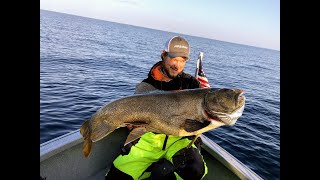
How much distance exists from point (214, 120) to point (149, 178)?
1.96 metres

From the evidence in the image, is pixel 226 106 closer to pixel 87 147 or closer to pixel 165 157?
pixel 165 157

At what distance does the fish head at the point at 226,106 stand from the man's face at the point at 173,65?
4.30 feet

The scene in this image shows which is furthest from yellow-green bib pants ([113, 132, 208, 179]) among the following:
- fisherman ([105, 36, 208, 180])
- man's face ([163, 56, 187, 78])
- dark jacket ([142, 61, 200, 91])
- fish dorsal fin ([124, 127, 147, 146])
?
man's face ([163, 56, 187, 78])

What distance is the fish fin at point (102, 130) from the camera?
359 centimetres

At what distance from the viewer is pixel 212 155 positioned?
5426mm

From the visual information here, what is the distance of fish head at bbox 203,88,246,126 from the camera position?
347 cm

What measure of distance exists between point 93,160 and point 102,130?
80.6 inches

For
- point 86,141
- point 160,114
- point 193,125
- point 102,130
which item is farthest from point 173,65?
point 86,141

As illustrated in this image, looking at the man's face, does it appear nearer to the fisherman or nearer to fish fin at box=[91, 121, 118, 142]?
the fisherman

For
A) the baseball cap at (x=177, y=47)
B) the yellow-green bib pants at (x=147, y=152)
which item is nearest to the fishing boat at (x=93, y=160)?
the yellow-green bib pants at (x=147, y=152)

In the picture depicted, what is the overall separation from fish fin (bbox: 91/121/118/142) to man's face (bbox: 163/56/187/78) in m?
1.67

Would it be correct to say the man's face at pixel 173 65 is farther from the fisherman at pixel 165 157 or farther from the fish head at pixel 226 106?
the fish head at pixel 226 106
